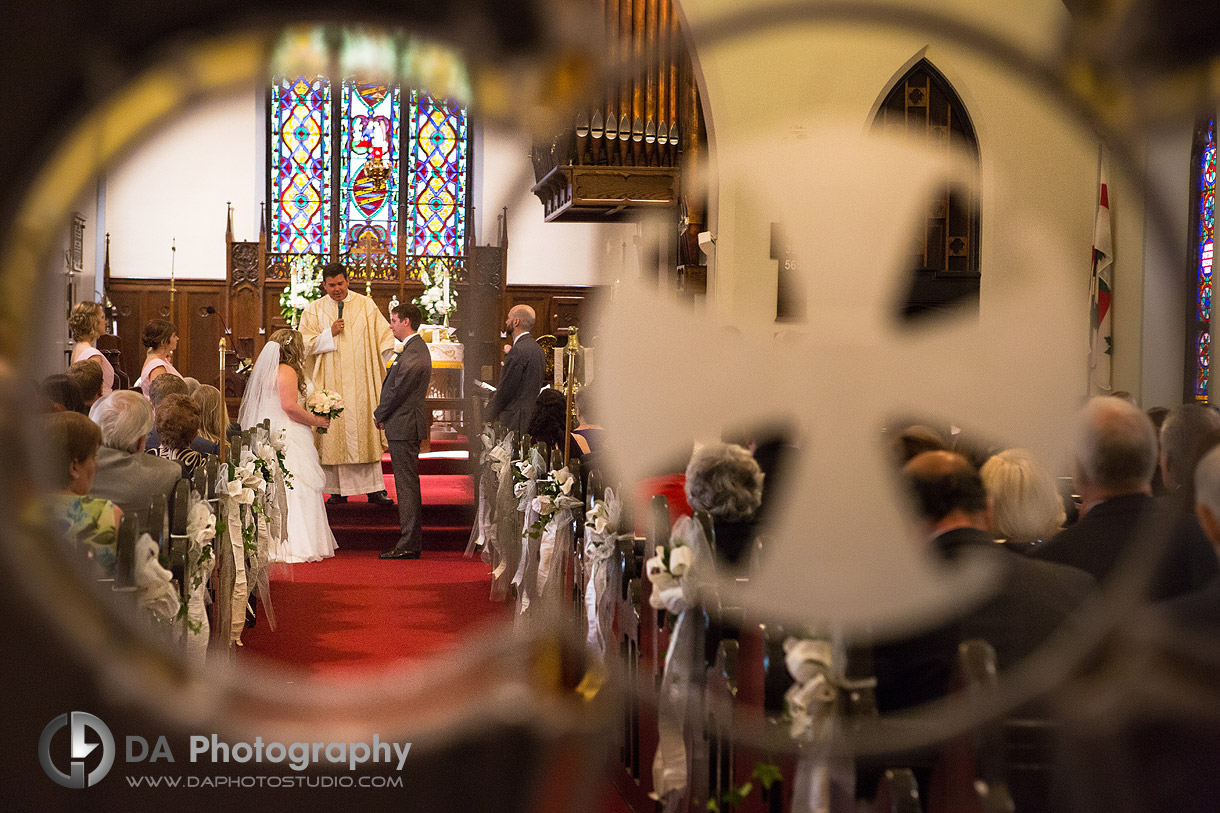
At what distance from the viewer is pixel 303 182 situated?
12.7 meters

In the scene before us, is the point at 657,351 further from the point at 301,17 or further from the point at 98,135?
the point at 98,135

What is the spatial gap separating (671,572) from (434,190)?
10.3 meters

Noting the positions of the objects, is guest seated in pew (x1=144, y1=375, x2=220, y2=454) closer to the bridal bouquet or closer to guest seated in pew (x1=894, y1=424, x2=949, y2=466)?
the bridal bouquet

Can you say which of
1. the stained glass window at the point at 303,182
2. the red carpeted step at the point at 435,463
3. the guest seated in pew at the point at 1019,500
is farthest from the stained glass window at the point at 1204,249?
the stained glass window at the point at 303,182

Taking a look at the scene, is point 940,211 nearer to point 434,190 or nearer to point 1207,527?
point 1207,527

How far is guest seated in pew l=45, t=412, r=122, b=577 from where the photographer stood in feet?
7.04

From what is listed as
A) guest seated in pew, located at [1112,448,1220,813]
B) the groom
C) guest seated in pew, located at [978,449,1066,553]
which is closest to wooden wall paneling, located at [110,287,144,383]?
the groom

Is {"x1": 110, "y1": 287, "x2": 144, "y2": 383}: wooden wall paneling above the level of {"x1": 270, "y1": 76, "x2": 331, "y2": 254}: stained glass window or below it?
below

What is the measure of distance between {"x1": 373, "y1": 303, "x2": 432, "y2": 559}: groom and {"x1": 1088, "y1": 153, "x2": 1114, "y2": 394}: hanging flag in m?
3.80

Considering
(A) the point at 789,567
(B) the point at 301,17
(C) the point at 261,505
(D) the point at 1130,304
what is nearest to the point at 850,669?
(A) the point at 789,567

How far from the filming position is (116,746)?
7.84 feet

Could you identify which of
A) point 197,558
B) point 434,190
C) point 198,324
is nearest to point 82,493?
point 197,558

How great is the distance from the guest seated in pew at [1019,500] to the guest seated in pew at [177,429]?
124 inches

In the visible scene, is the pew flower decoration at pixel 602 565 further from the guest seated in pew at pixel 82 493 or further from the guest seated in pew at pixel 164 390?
the guest seated in pew at pixel 164 390
